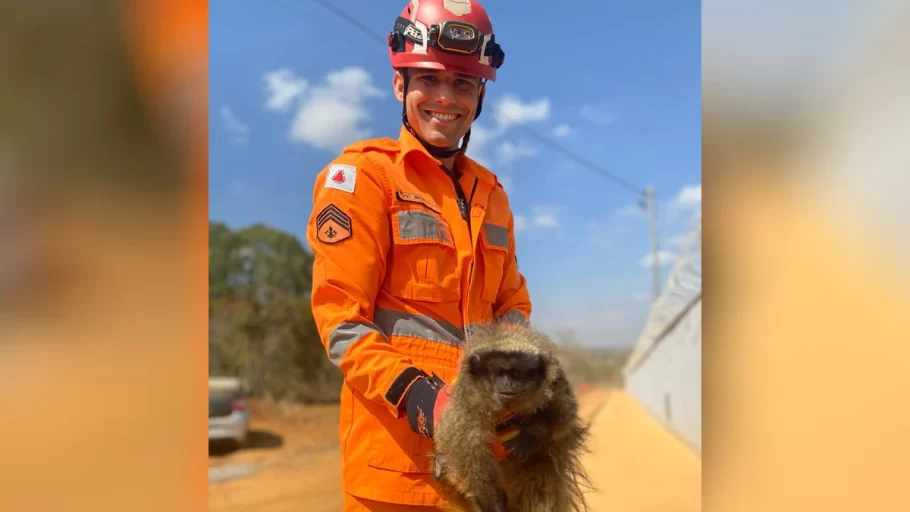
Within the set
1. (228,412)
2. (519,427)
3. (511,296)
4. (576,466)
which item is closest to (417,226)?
(511,296)

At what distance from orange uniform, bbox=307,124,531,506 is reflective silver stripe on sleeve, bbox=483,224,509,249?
17 mm

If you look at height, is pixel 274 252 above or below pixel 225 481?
above

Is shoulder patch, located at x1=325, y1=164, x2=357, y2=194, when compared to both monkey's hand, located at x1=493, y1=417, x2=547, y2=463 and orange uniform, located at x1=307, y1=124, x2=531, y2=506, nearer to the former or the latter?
orange uniform, located at x1=307, y1=124, x2=531, y2=506

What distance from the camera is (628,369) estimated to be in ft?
28.1

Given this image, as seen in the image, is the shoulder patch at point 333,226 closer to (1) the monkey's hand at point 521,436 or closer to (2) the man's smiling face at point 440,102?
(2) the man's smiling face at point 440,102

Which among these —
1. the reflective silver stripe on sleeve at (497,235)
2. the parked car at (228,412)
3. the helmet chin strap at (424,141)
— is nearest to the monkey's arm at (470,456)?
the reflective silver stripe on sleeve at (497,235)

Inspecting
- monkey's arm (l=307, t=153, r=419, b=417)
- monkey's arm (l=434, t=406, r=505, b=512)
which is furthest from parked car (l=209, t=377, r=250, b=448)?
monkey's arm (l=434, t=406, r=505, b=512)

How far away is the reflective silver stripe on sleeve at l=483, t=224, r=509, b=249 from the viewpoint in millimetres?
1642

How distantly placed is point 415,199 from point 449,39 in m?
0.49
